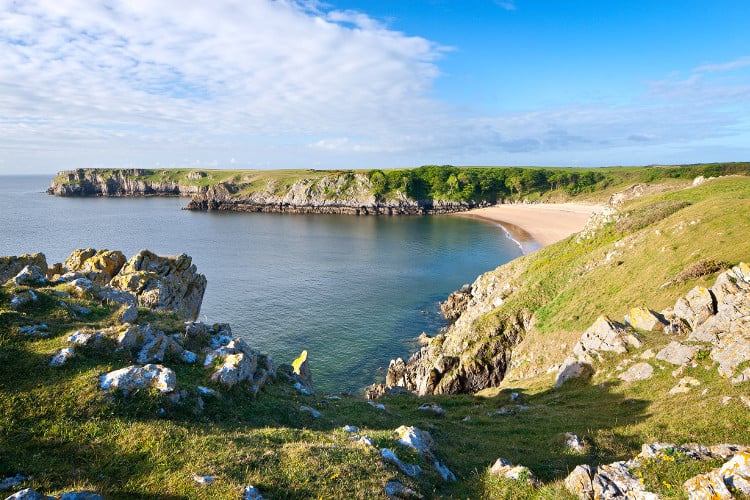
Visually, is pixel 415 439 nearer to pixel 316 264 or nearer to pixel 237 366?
pixel 237 366

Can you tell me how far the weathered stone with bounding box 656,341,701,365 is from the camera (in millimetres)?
19391

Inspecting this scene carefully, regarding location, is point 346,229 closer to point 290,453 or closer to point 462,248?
point 462,248

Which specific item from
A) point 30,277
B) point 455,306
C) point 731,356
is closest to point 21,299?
point 30,277

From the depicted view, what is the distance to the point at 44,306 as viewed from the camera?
19.5 m

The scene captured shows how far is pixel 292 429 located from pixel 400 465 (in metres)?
4.76

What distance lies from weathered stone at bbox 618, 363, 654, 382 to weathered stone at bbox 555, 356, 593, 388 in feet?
8.43

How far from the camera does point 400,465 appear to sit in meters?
12.3

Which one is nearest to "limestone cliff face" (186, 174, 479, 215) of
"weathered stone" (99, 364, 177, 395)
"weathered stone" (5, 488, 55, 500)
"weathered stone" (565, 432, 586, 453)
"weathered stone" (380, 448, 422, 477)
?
"weathered stone" (565, 432, 586, 453)

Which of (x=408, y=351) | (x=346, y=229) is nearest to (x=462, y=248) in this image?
(x=346, y=229)

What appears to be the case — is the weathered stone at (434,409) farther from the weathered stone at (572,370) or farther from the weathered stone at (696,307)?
the weathered stone at (696,307)

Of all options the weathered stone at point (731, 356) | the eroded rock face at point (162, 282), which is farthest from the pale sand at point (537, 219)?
the weathered stone at point (731, 356)

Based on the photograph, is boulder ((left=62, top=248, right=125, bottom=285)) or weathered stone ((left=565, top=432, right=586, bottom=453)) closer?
weathered stone ((left=565, top=432, right=586, bottom=453))

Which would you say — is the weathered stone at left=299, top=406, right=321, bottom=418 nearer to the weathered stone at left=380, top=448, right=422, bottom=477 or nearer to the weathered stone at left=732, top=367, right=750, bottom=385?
the weathered stone at left=380, top=448, right=422, bottom=477

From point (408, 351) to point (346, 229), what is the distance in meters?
93.3
